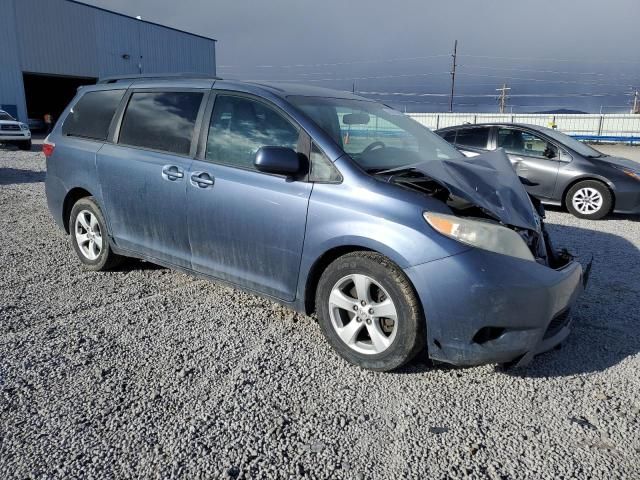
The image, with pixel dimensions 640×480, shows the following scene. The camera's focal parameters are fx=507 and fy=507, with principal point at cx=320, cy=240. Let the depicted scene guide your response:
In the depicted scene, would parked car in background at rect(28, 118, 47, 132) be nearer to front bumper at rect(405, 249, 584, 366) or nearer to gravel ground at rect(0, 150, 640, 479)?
gravel ground at rect(0, 150, 640, 479)

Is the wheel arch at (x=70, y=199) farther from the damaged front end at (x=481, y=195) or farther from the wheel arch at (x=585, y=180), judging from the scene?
the wheel arch at (x=585, y=180)

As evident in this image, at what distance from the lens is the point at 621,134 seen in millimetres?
34594

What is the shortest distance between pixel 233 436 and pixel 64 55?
37637 mm

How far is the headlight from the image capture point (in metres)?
2.77

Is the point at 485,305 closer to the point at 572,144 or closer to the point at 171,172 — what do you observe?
the point at 171,172

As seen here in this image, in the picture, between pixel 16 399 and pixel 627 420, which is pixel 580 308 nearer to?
pixel 627 420

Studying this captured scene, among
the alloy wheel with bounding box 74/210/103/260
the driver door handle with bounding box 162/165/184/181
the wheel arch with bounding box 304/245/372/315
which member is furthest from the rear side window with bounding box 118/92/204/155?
the wheel arch with bounding box 304/245/372/315

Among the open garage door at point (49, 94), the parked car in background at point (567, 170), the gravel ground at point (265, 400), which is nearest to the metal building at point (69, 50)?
the open garage door at point (49, 94)

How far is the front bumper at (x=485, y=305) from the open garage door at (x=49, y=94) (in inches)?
1552

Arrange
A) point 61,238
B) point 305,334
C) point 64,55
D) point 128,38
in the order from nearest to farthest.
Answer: point 305,334, point 61,238, point 64,55, point 128,38

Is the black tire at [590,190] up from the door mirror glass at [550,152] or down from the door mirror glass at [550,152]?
down

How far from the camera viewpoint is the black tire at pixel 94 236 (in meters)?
4.60

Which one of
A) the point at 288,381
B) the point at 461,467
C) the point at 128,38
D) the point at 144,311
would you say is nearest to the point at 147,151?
the point at 144,311

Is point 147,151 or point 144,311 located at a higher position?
point 147,151
